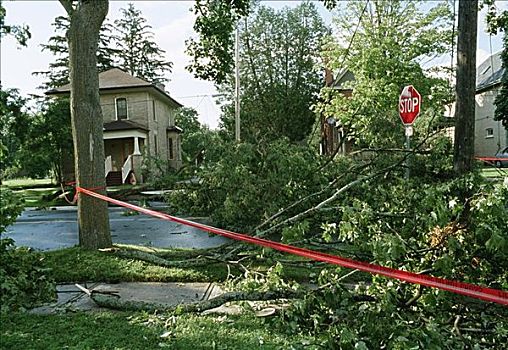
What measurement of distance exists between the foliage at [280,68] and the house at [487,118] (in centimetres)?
1186

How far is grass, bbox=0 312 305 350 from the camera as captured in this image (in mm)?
3197

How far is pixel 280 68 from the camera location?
3666 centimetres

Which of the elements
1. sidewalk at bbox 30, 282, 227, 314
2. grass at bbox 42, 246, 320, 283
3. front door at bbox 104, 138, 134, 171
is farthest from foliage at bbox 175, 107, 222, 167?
sidewalk at bbox 30, 282, 227, 314

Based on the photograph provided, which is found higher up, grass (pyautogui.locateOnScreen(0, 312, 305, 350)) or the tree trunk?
the tree trunk

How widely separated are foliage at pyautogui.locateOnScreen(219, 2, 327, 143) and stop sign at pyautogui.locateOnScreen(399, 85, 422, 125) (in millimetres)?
27607

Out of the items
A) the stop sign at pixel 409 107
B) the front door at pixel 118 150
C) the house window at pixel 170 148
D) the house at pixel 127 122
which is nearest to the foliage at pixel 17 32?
the stop sign at pixel 409 107

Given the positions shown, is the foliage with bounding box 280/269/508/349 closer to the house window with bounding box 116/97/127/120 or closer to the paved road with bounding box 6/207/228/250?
the paved road with bounding box 6/207/228/250

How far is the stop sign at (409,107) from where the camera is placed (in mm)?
6874

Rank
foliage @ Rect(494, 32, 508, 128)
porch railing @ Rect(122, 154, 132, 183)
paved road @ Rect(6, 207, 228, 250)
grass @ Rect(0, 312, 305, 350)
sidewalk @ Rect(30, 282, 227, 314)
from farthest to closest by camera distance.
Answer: porch railing @ Rect(122, 154, 132, 183)
foliage @ Rect(494, 32, 508, 128)
paved road @ Rect(6, 207, 228, 250)
sidewalk @ Rect(30, 282, 227, 314)
grass @ Rect(0, 312, 305, 350)

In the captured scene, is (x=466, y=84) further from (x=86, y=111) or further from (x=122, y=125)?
(x=122, y=125)

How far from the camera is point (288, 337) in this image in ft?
10.9

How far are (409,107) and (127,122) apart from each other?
19.8 meters

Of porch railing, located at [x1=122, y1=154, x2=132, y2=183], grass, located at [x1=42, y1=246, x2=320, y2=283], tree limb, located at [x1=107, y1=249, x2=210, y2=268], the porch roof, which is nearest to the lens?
grass, located at [x1=42, y1=246, x2=320, y2=283]

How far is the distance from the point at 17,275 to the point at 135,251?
1.95 meters
